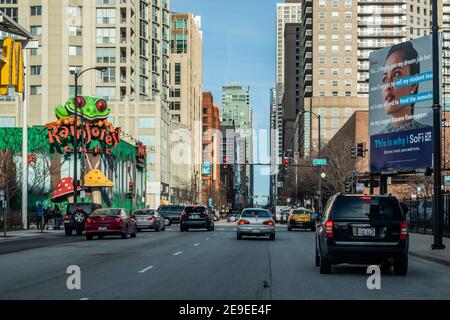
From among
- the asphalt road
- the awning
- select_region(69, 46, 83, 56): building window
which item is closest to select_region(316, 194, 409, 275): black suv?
the asphalt road

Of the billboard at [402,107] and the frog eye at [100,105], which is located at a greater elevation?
the frog eye at [100,105]

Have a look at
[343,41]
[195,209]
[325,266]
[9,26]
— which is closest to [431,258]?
[325,266]

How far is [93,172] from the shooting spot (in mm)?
71812

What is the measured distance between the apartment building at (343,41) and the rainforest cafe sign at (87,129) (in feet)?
251

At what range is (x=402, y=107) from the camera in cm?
4362

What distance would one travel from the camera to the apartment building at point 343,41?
147500 mm

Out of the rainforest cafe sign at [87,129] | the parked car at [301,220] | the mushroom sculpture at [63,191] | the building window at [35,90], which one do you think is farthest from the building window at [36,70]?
the parked car at [301,220]

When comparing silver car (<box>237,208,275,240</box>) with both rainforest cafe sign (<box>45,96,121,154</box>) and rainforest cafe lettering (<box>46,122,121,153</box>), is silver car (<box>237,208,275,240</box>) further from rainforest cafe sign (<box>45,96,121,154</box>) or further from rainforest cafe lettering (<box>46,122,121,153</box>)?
rainforest cafe sign (<box>45,96,121,154</box>)

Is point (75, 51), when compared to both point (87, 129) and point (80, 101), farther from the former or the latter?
point (80, 101)

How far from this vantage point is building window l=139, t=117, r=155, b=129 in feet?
346

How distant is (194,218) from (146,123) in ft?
191

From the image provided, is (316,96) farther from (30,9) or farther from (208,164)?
(30,9)

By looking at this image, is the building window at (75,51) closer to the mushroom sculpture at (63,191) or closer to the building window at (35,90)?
the building window at (35,90)

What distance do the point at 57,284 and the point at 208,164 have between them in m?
161
